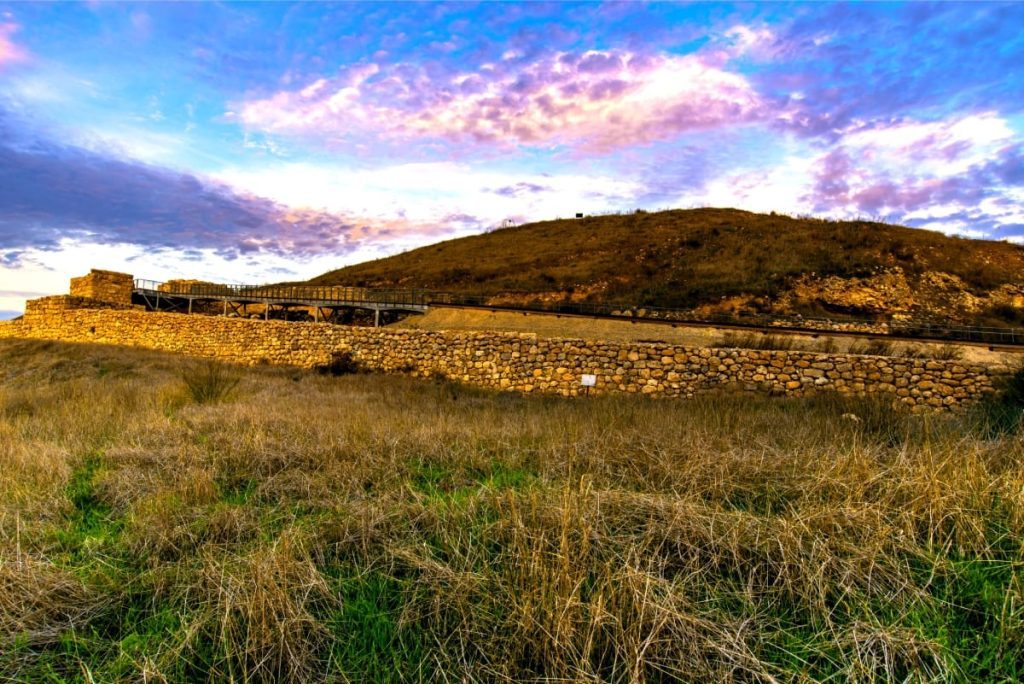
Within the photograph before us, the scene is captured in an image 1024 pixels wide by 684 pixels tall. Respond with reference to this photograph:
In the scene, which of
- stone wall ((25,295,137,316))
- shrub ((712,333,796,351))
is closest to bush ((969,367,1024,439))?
shrub ((712,333,796,351))

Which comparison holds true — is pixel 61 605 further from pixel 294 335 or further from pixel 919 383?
pixel 294 335

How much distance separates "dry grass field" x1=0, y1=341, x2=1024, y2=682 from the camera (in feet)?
7.88

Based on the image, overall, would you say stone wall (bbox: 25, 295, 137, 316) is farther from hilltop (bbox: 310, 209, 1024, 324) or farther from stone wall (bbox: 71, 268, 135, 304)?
hilltop (bbox: 310, 209, 1024, 324)

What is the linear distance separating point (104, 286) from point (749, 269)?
4458 centimetres

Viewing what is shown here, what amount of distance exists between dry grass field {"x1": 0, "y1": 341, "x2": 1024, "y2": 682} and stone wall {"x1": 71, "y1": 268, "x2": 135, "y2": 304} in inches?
1488

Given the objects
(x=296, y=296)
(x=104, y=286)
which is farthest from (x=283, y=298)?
(x=104, y=286)

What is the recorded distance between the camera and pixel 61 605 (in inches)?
115

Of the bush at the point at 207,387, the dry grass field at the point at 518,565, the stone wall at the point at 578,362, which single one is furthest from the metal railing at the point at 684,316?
the dry grass field at the point at 518,565

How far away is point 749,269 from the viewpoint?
32875mm

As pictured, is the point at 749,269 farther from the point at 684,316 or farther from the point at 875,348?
the point at 875,348

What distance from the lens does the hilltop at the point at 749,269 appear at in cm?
2870

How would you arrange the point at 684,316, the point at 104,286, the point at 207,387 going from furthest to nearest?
1. the point at 104,286
2. the point at 684,316
3. the point at 207,387

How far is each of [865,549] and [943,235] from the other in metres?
48.4

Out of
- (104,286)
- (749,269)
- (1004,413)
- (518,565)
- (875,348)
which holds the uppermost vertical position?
(749,269)
